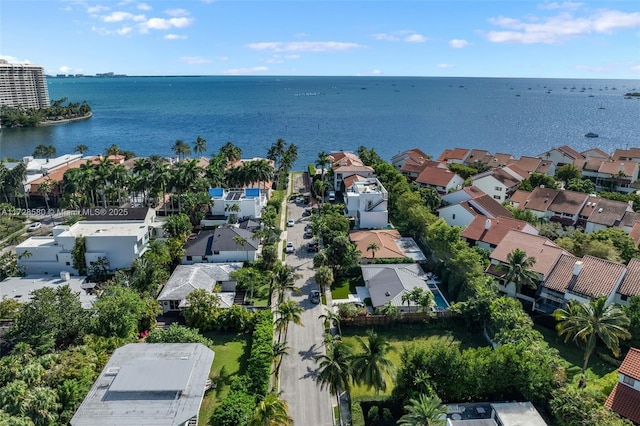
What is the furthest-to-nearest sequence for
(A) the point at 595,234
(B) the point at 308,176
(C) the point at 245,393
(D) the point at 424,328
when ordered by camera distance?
(B) the point at 308,176 < (A) the point at 595,234 < (D) the point at 424,328 < (C) the point at 245,393

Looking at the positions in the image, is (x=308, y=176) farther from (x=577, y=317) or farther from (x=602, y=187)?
(x=577, y=317)

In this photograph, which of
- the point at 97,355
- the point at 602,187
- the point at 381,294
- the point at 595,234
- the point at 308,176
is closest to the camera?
the point at 97,355

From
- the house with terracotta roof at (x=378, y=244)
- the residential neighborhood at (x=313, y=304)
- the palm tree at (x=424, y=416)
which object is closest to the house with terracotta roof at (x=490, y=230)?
the residential neighborhood at (x=313, y=304)

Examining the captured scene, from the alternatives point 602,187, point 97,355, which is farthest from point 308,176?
point 97,355

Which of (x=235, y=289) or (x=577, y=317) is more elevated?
(x=577, y=317)

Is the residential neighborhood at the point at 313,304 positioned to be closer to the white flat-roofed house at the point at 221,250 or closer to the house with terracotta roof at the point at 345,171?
the white flat-roofed house at the point at 221,250

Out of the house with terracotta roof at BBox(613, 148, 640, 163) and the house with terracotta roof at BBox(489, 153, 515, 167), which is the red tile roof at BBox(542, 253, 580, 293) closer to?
the house with terracotta roof at BBox(489, 153, 515, 167)

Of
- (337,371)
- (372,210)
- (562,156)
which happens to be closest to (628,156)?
(562,156)
